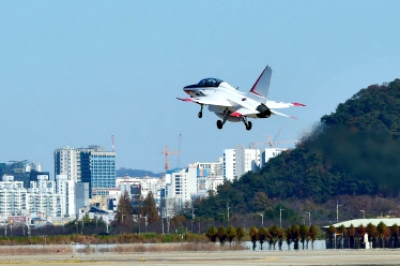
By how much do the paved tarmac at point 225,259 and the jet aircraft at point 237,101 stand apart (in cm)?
1662

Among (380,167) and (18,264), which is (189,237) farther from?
(18,264)

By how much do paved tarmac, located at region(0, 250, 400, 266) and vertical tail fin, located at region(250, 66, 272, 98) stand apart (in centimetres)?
1712

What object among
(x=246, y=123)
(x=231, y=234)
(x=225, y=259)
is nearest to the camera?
(x=246, y=123)

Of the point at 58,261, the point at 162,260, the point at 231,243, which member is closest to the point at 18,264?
the point at 58,261

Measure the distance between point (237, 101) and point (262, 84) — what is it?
104 inches

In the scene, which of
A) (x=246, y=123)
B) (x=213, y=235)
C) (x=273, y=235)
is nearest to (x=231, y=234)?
(x=213, y=235)

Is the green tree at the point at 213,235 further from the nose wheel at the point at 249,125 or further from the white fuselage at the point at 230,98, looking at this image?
the nose wheel at the point at 249,125

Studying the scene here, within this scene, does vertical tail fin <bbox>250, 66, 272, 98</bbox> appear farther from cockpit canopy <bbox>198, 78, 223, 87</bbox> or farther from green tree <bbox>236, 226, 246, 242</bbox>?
green tree <bbox>236, 226, 246, 242</bbox>

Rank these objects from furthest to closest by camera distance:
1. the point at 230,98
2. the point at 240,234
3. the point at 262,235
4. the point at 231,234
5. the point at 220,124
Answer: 1. the point at 262,235
2. the point at 240,234
3. the point at 231,234
4. the point at 220,124
5. the point at 230,98

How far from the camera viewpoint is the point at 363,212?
192 m

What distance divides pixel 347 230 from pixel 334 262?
50470mm

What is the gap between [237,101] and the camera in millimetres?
94375

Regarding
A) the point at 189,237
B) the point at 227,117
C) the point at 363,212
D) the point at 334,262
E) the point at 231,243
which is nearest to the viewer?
the point at 227,117

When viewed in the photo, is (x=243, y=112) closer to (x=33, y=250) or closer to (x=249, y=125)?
(x=249, y=125)
